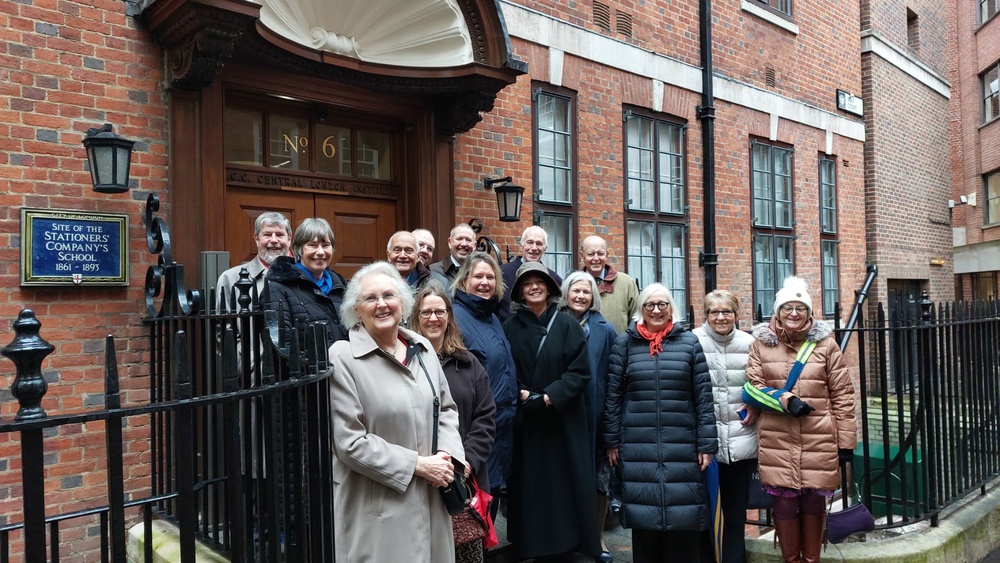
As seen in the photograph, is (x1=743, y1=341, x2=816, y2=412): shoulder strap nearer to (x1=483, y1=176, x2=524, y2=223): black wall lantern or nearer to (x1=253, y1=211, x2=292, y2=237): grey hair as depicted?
(x1=253, y1=211, x2=292, y2=237): grey hair

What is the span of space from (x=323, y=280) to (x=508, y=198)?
276cm

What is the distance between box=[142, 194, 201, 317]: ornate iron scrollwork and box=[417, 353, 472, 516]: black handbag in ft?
5.52

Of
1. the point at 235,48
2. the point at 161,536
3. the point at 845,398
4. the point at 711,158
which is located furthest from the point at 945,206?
the point at 161,536

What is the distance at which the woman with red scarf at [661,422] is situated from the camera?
12.6 feet

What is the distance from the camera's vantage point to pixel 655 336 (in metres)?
4.03

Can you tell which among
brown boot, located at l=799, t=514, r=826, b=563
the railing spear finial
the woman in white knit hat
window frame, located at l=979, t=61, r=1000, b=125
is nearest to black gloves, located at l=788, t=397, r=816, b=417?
the woman in white knit hat

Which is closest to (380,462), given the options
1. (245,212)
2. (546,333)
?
(546,333)

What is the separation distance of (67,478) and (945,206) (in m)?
15.6

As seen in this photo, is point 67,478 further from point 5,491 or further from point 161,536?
point 161,536

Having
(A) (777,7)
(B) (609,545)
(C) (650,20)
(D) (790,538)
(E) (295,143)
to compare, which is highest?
(A) (777,7)

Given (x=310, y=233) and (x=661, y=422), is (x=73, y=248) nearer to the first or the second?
(x=310, y=233)

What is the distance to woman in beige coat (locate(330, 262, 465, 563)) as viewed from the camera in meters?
2.70

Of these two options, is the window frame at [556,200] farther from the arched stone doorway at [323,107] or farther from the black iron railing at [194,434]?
the black iron railing at [194,434]

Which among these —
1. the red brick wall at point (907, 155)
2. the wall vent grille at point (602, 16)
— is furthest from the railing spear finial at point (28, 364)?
the red brick wall at point (907, 155)
